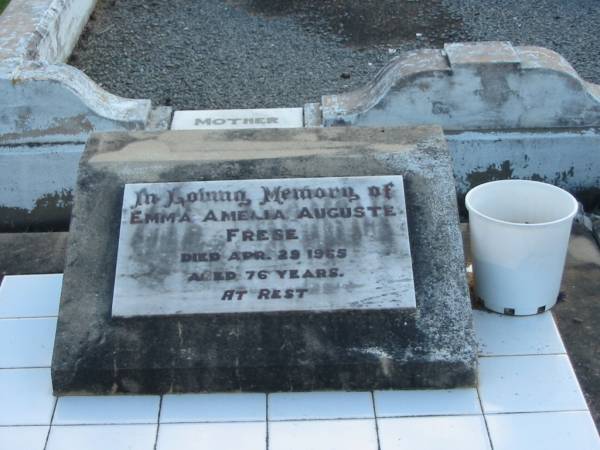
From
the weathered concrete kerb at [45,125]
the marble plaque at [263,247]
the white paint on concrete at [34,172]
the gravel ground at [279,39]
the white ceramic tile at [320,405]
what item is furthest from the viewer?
the gravel ground at [279,39]

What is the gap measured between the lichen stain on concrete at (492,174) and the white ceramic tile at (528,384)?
1526mm

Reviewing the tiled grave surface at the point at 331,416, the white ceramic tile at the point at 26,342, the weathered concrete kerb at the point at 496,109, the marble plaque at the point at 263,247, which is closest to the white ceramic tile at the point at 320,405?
the tiled grave surface at the point at 331,416

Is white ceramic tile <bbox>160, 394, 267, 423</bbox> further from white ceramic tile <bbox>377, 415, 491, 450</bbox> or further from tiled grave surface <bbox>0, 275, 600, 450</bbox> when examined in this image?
white ceramic tile <bbox>377, 415, 491, 450</bbox>

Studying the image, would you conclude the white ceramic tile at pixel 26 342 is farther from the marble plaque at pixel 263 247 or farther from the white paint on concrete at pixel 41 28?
the white paint on concrete at pixel 41 28

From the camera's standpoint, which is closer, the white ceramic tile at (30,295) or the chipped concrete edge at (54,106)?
the white ceramic tile at (30,295)

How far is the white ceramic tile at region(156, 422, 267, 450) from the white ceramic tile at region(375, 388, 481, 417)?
0.55m

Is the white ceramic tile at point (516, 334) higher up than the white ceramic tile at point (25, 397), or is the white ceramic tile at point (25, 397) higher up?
the white ceramic tile at point (25, 397)

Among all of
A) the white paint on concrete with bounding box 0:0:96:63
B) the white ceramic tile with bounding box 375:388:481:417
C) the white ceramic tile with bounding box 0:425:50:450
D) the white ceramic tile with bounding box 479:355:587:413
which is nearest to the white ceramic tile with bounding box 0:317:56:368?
the white ceramic tile with bounding box 0:425:50:450

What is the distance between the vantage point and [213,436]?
3891 mm

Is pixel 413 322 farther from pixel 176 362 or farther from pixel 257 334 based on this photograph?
pixel 176 362

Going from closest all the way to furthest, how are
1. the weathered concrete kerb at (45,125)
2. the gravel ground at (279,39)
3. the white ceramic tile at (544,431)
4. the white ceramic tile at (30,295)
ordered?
the white ceramic tile at (544,431)
the white ceramic tile at (30,295)
the weathered concrete kerb at (45,125)
the gravel ground at (279,39)

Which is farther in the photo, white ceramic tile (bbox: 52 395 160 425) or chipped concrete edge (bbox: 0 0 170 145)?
chipped concrete edge (bbox: 0 0 170 145)

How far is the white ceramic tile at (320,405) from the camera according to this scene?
13.1 ft

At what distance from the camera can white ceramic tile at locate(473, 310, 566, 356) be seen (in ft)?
14.1
